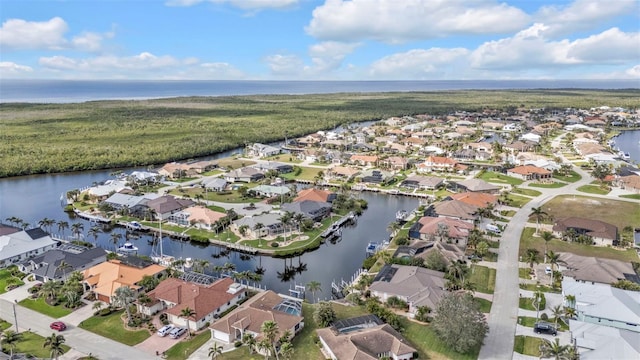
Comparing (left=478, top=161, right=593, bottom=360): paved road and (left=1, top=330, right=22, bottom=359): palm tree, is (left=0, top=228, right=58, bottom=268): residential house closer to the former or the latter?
(left=1, top=330, right=22, bottom=359): palm tree

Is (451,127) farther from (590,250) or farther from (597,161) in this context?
(590,250)

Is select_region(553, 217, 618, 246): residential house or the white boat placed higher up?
select_region(553, 217, 618, 246): residential house

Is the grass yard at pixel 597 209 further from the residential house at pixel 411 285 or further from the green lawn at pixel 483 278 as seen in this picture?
the residential house at pixel 411 285

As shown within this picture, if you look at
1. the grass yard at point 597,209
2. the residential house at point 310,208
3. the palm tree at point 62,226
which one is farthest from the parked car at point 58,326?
the grass yard at point 597,209

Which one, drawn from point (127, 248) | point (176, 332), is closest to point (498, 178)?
point (127, 248)

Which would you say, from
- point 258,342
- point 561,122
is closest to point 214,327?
point 258,342

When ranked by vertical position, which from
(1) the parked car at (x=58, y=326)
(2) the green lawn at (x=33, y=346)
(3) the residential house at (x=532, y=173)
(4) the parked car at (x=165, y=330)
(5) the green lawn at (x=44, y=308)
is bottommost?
(4) the parked car at (x=165, y=330)

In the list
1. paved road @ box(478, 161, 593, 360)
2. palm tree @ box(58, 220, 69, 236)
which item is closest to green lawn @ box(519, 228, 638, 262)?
paved road @ box(478, 161, 593, 360)
